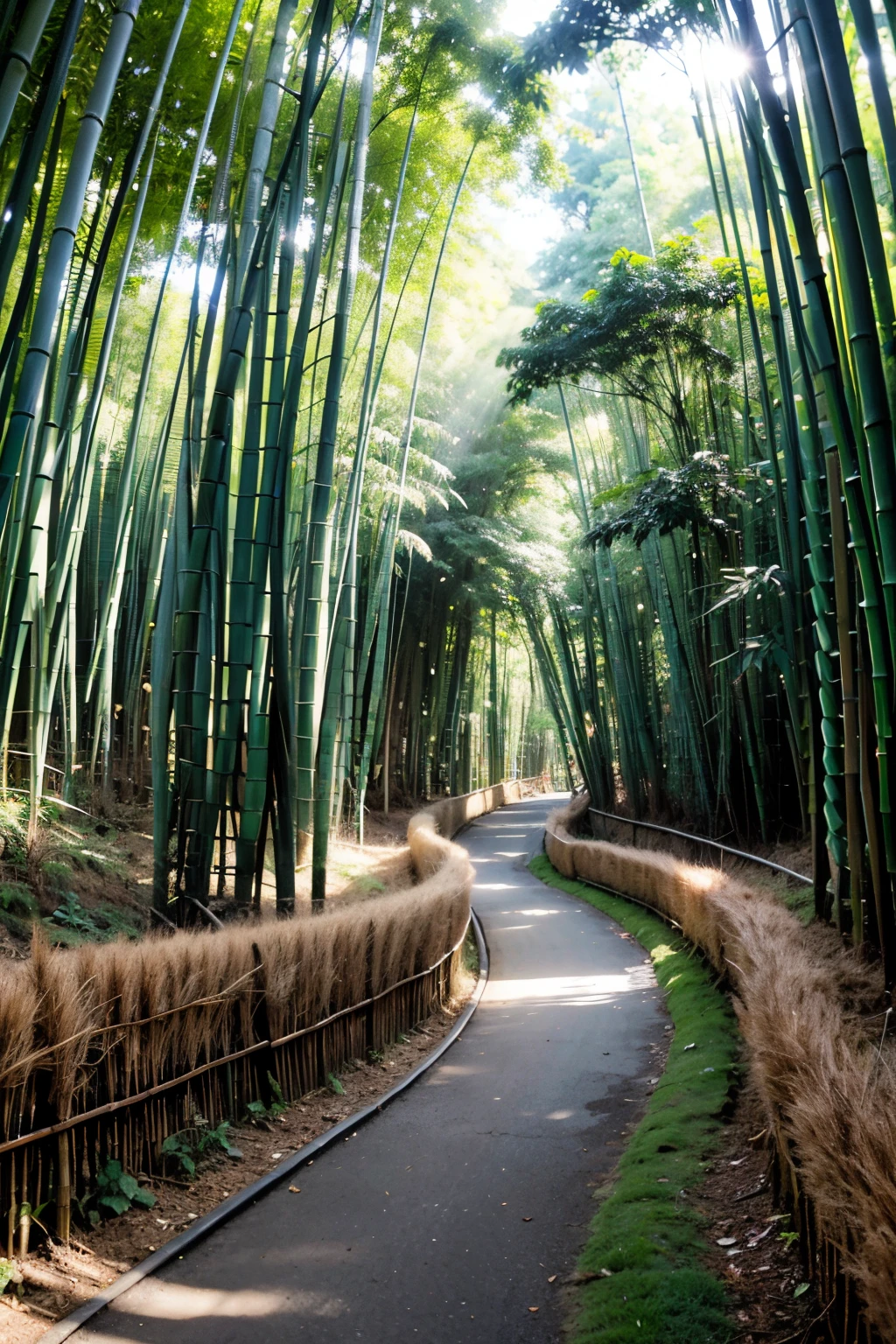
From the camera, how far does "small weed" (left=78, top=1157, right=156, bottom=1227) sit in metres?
2.36

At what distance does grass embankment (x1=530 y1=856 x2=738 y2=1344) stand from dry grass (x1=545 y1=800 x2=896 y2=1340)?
0.31 metres

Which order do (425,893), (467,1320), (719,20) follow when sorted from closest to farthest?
(467,1320)
(719,20)
(425,893)

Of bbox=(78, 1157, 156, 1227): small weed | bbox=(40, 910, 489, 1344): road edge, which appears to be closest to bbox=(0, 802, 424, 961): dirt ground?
bbox=(78, 1157, 156, 1227): small weed

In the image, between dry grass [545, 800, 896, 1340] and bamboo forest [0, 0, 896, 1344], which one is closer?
dry grass [545, 800, 896, 1340]

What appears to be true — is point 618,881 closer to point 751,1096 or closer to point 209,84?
point 751,1096

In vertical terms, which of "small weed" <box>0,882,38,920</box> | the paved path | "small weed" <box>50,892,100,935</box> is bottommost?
the paved path

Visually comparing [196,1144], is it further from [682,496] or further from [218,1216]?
[682,496]

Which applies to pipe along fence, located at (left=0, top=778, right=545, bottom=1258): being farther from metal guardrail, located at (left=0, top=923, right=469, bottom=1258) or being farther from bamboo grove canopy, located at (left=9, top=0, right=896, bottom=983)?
bamboo grove canopy, located at (left=9, top=0, right=896, bottom=983)

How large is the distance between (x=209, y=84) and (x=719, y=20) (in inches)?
96.9

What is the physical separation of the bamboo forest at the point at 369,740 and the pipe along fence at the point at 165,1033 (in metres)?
0.02

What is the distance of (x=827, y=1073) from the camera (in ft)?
6.38

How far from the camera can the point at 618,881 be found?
28.9 feet

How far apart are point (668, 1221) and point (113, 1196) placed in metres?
1.47

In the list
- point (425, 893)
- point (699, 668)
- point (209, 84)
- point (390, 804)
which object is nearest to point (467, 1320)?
point (425, 893)
